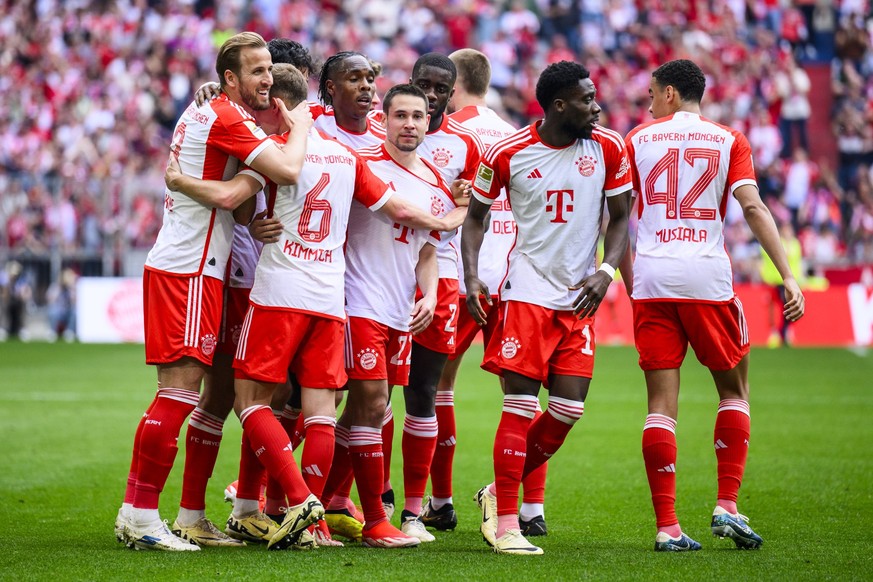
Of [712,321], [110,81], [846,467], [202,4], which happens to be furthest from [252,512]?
[202,4]

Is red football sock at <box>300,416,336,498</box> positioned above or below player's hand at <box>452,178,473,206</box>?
below

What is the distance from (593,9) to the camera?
29.6m

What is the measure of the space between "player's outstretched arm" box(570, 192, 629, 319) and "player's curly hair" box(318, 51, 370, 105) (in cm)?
166

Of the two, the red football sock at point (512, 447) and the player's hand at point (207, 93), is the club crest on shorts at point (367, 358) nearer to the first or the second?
the red football sock at point (512, 447)

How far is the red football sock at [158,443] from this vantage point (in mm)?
6223

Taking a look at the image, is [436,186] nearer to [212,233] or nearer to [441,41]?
[212,233]

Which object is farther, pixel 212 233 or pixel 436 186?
pixel 436 186

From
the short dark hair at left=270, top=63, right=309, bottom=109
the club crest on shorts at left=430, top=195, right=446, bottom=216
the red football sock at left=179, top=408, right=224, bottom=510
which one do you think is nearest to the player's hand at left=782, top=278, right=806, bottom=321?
the club crest on shorts at left=430, top=195, right=446, bottom=216

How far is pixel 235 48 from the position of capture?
635cm

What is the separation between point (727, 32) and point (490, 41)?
562 cm

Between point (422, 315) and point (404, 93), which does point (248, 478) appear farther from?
point (404, 93)

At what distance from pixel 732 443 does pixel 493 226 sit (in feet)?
7.56

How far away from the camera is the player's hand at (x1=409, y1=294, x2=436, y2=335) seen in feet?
21.7

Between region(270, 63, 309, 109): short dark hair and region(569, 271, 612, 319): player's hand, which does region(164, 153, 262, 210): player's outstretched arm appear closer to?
region(270, 63, 309, 109): short dark hair
